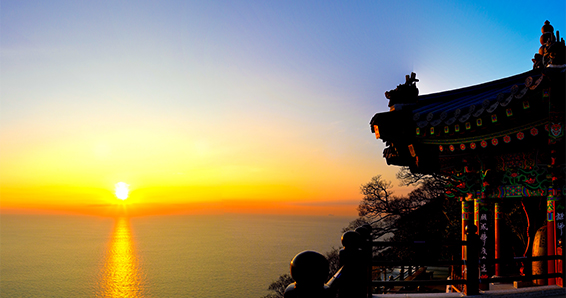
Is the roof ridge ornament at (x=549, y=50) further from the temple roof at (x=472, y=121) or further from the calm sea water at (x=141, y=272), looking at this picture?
the calm sea water at (x=141, y=272)

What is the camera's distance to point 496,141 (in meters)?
6.33

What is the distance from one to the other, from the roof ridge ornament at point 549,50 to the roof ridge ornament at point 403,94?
227cm

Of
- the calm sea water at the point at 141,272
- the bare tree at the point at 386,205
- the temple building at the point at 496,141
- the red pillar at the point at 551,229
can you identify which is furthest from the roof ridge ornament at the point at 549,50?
the calm sea water at the point at 141,272

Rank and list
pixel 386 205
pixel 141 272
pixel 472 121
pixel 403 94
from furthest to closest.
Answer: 1. pixel 141 272
2. pixel 386 205
3. pixel 403 94
4. pixel 472 121

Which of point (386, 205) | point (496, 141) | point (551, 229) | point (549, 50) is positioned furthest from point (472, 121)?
point (386, 205)

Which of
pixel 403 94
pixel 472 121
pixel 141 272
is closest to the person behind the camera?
pixel 472 121

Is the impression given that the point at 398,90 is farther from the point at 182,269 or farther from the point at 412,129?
the point at 182,269

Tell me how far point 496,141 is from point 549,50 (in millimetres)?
1732

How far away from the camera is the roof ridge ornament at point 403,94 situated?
25.6ft

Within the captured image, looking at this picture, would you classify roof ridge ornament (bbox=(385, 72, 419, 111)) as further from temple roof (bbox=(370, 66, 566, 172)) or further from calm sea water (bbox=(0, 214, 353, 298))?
calm sea water (bbox=(0, 214, 353, 298))

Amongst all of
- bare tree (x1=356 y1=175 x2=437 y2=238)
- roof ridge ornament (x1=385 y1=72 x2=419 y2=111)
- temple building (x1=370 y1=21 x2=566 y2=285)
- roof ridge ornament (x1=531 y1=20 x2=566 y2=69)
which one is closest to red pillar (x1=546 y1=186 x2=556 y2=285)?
temple building (x1=370 y1=21 x2=566 y2=285)

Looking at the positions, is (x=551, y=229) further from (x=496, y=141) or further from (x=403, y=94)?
(x=403, y=94)

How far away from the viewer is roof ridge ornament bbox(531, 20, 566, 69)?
20.3 ft

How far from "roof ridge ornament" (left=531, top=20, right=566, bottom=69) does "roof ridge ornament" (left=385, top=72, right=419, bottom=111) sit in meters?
2.27
